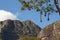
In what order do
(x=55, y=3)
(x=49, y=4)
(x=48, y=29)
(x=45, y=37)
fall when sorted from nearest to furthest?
1. (x=55, y=3)
2. (x=49, y=4)
3. (x=45, y=37)
4. (x=48, y=29)

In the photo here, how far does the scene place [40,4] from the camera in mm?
45188

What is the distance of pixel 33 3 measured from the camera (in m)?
45.5

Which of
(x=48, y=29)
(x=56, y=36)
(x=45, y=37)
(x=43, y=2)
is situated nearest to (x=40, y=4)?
(x=43, y=2)

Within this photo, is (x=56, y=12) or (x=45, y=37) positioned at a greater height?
(x=56, y=12)

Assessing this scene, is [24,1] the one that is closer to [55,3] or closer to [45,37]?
[55,3]

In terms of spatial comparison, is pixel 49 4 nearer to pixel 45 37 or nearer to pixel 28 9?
pixel 28 9

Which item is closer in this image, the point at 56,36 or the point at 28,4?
the point at 28,4

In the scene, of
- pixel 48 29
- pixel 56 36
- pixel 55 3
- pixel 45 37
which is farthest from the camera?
pixel 48 29

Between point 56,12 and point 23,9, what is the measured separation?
5564mm

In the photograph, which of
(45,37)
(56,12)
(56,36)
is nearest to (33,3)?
(56,12)

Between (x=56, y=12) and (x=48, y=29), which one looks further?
(x=48, y=29)

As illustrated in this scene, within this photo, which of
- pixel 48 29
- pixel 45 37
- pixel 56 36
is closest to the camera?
pixel 56 36

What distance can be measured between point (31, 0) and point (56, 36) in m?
44.8

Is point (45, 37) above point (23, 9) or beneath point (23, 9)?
beneath
